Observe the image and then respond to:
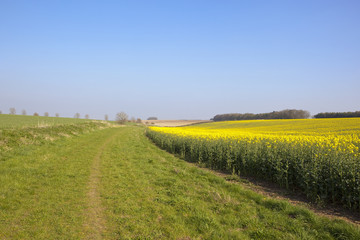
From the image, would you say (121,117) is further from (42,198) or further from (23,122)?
(42,198)

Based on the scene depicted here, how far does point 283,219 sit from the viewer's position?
5.49m

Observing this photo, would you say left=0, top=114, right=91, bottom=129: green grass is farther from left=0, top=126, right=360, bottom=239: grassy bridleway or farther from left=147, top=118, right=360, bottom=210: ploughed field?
left=147, top=118, right=360, bottom=210: ploughed field

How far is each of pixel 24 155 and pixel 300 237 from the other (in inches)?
555

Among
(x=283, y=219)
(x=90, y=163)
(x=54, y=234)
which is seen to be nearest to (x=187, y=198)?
(x=283, y=219)

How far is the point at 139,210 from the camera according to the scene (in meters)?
5.77

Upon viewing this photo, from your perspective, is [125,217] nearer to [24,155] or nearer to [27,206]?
[27,206]

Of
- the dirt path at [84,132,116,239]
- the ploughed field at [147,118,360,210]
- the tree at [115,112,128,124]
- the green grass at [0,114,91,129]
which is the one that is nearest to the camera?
the dirt path at [84,132,116,239]

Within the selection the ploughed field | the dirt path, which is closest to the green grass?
the dirt path

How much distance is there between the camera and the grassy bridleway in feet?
15.2

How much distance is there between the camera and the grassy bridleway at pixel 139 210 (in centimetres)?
463

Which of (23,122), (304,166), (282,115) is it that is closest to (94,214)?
(304,166)

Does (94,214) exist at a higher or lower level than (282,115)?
lower

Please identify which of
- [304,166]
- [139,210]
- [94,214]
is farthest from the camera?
[304,166]

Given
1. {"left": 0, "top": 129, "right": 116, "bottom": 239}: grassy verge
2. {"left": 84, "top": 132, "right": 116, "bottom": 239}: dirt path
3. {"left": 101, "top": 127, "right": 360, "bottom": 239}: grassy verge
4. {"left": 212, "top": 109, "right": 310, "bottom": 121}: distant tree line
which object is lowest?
{"left": 101, "top": 127, "right": 360, "bottom": 239}: grassy verge
